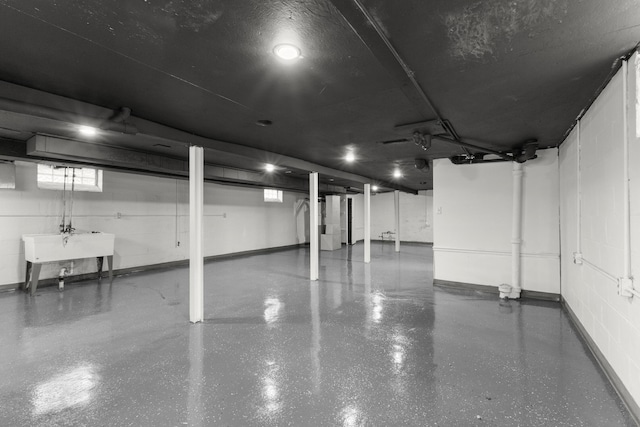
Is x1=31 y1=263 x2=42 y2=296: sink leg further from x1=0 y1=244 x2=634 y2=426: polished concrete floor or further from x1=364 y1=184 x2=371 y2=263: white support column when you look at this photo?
x1=364 y1=184 x2=371 y2=263: white support column

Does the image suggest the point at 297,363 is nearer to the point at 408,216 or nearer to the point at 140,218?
the point at 140,218

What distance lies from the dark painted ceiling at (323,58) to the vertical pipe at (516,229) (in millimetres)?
1325

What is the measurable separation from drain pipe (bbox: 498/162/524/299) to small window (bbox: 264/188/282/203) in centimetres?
703

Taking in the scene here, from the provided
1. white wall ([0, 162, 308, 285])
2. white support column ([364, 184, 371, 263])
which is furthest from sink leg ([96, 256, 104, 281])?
white support column ([364, 184, 371, 263])

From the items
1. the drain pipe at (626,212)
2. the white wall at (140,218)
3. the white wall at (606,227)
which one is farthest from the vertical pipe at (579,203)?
the white wall at (140,218)

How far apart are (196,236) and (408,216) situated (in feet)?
33.5

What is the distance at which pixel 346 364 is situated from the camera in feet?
8.25

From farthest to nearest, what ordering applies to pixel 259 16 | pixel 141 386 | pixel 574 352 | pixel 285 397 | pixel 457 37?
pixel 574 352 < pixel 141 386 < pixel 285 397 < pixel 457 37 < pixel 259 16

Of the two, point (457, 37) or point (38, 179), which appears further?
point (38, 179)

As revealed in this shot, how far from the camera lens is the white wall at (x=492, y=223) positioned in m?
4.42

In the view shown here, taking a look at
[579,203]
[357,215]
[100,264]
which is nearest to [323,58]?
[579,203]

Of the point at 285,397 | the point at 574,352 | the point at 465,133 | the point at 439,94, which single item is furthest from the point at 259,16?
the point at 574,352

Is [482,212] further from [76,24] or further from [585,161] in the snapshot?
[76,24]

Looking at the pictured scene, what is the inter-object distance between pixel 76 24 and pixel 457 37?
209cm
